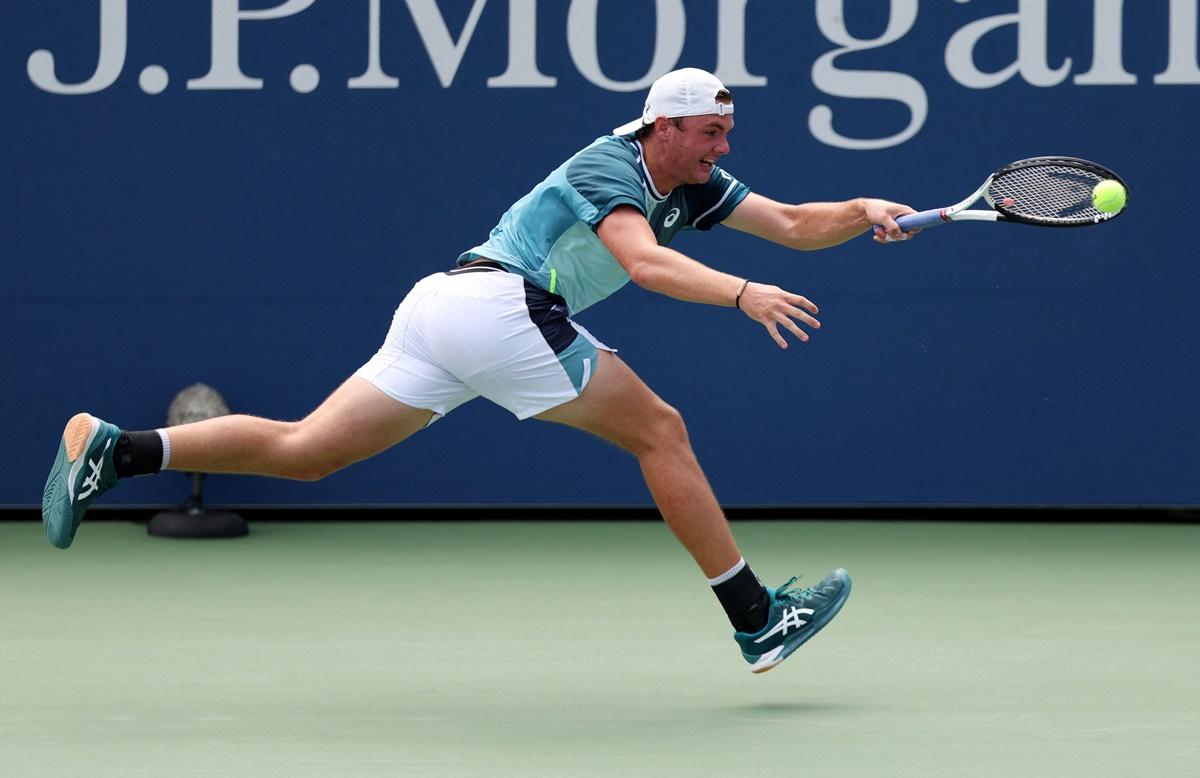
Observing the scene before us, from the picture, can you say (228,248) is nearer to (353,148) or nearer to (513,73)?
(353,148)

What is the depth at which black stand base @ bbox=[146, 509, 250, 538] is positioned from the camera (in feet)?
22.1

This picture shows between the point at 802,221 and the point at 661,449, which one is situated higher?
the point at 802,221

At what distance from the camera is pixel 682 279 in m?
3.91

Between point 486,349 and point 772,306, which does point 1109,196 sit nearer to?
point 772,306

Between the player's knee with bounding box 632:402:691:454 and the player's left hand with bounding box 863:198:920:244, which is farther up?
the player's left hand with bounding box 863:198:920:244

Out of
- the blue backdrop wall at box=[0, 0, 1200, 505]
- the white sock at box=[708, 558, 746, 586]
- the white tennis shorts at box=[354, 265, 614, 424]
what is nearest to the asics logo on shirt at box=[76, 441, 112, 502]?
the white tennis shorts at box=[354, 265, 614, 424]

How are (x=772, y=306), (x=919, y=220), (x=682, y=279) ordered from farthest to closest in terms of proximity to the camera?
(x=919, y=220), (x=682, y=279), (x=772, y=306)

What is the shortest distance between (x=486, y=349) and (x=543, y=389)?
→ 16 centimetres

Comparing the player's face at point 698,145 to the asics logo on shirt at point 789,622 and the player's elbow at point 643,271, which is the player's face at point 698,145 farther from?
the asics logo on shirt at point 789,622

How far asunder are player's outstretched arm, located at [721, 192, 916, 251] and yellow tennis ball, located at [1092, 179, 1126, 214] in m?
0.48

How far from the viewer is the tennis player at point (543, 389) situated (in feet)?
13.6

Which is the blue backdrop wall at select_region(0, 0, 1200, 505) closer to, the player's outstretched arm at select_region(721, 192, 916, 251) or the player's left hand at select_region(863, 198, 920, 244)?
the player's outstretched arm at select_region(721, 192, 916, 251)

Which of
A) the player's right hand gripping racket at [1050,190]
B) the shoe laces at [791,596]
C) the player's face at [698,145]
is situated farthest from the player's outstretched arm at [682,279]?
the player's right hand gripping racket at [1050,190]

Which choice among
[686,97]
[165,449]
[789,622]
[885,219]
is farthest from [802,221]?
[165,449]
